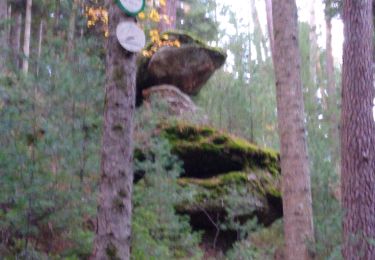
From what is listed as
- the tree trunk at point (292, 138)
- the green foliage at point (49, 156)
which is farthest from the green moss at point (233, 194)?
the green foliage at point (49, 156)

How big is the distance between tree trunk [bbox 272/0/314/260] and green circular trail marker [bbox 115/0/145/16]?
12.2 ft

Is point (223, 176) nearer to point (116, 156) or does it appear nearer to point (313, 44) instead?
point (116, 156)

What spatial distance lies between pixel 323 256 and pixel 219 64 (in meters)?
6.82

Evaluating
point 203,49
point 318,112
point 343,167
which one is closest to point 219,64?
point 203,49

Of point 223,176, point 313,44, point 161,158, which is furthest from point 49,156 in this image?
point 313,44

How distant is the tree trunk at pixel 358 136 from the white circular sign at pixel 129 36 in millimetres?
3935

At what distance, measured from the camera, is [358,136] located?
25.3 ft

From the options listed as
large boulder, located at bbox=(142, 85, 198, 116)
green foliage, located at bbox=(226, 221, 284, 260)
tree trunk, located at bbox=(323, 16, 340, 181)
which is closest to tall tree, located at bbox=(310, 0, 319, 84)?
tree trunk, located at bbox=(323, 16, 340, 181)

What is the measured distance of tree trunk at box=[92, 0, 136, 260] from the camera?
4129 millimetres

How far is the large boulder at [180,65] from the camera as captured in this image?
12.1 metres

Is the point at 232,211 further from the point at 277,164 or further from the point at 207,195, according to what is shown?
the point at 277,164

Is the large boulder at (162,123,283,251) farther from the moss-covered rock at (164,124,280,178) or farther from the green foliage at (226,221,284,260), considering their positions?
the green foliage at (226,221,284,260)

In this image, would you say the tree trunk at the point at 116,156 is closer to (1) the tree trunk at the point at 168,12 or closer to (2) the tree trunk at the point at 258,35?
(1) the tree trunk at the point at 168,12

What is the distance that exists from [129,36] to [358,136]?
4.37 metres
